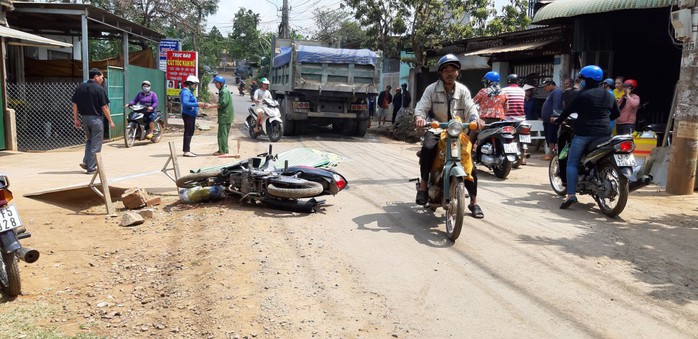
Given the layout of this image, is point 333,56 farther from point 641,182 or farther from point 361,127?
point 641,182

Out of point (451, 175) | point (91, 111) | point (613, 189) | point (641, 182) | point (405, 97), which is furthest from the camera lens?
point (405, 97)

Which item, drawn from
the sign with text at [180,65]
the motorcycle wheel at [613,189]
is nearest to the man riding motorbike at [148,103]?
the sign with text at [180,65]

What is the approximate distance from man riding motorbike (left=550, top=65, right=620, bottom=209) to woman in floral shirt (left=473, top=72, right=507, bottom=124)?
9.37 feet

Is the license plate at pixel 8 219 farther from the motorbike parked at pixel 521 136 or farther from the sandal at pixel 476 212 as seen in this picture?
the motorbike parked at pixel 521 136

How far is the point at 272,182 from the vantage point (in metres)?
6.57

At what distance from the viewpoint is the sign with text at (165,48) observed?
65.5 ft

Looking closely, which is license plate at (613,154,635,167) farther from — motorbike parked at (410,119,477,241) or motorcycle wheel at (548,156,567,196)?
motorbike parked at (410,119,477,241)

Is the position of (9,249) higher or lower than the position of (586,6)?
lower

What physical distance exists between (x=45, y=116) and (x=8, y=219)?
470 inches

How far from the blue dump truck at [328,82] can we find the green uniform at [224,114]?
4.00 metres

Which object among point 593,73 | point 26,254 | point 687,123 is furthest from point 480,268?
point 687,123

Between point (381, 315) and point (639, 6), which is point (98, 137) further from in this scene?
point (639, 6)

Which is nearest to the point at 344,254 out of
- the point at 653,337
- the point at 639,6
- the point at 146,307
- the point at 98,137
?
the point at 146,307

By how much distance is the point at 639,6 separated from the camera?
10.7 meters
